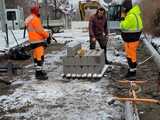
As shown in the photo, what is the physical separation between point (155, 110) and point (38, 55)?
4258mm

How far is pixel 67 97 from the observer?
29.7 feet

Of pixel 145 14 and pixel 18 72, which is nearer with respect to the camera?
pixel 18 72

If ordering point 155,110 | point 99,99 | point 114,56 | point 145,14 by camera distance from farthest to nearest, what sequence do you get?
1. point 145,14
2. point 114,56
3. point 99,99
4. point 155,110

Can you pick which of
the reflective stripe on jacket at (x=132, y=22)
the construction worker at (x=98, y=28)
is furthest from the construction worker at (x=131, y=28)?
the construction worker at (x=98, y=28)

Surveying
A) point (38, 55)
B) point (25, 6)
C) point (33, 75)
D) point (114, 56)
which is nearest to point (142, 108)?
point (38, 55)

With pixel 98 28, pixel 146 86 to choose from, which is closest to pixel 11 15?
pixel 98 28

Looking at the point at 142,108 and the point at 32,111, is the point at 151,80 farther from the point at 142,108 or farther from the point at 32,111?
the point at 32,111

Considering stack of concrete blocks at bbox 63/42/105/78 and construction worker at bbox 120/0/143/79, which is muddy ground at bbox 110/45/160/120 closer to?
stack of concrete blocks at bbox 63/42/105/78

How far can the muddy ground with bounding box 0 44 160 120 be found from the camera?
769 cm

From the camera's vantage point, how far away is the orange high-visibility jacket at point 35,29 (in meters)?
11.1

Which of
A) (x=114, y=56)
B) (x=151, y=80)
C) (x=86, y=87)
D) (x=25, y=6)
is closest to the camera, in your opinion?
(x=86, y=87)

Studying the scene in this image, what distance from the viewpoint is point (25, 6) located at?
214 ft

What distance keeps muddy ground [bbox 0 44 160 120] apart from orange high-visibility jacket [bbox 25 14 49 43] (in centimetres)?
111

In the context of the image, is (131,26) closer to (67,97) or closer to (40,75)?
(40,75)
